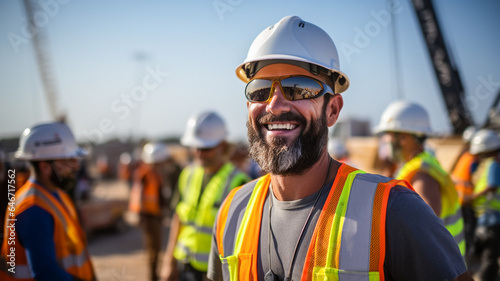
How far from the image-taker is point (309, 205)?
172 cm

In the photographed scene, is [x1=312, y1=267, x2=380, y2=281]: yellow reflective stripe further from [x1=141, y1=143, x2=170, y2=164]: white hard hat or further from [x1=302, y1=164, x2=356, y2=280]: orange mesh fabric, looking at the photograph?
[x1=141, y1=143, x2=170, y2=164]: white hard hat

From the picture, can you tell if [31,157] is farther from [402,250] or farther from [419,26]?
[419,26]

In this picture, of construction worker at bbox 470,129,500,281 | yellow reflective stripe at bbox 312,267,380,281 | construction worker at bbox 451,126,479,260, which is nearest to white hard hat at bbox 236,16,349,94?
yellow reflective stripe at bbox 312,267,380,281

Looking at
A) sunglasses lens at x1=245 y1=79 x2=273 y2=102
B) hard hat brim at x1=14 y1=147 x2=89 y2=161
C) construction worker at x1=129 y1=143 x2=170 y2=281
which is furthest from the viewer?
construction worker at x1=129 y1=143 x2=170 y2=281

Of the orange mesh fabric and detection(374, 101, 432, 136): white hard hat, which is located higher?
detection(374, 101, 432, 136): white hard hat

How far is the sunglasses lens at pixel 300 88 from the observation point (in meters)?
1.76

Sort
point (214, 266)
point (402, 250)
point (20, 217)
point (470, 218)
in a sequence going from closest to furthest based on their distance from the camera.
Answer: point (402, 250) < point (214, 266) < point (20, 217) < point (470, 218)

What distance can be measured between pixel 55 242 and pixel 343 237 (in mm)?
2250

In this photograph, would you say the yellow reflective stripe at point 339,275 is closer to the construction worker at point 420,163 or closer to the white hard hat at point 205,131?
the construction worker at point 420,163

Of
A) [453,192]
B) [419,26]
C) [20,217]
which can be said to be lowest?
[453,192]

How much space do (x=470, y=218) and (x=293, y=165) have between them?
231 inches

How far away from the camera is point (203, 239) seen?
11.6 feet

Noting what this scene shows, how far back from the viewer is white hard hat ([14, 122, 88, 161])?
3.04m

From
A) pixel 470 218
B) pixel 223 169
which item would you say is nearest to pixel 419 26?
pixel 470 218
